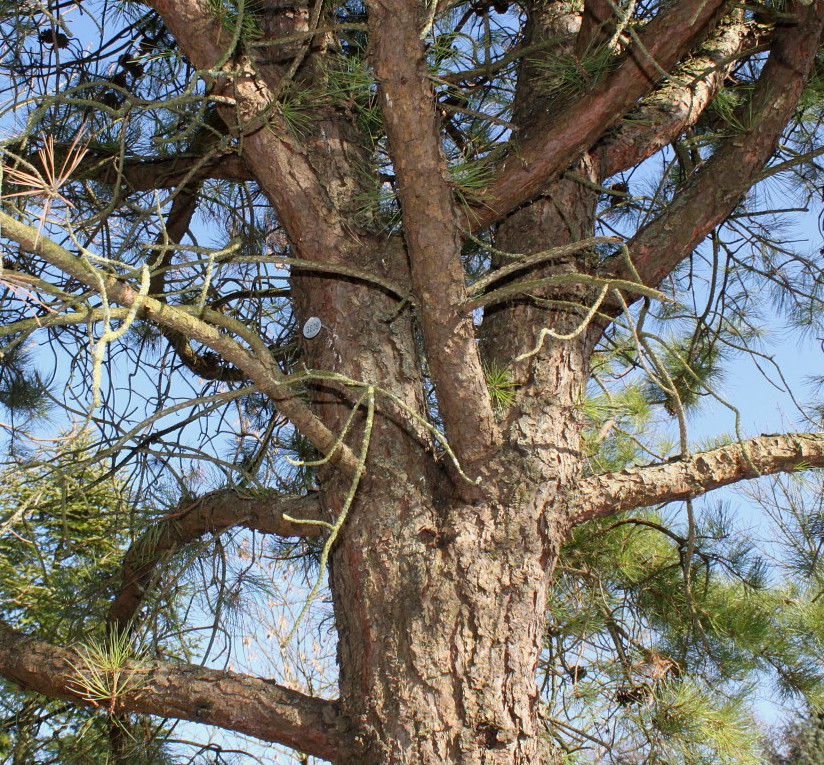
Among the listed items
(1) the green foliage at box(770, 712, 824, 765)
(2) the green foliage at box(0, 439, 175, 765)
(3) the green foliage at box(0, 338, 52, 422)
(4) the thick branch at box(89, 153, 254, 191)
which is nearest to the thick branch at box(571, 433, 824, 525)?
(2) the green foliage at box(0, 439, 175, 765)

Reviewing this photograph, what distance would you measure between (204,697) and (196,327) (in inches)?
26.2

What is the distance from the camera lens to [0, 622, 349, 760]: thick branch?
125 cm

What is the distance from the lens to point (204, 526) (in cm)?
170

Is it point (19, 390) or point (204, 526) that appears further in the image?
point (19, 390)

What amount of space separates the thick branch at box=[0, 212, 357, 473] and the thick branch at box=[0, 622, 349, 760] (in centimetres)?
39

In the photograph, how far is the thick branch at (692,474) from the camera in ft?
4.76

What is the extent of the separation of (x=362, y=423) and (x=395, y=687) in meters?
0.44

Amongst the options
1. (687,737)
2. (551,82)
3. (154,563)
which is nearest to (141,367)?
(154,563)

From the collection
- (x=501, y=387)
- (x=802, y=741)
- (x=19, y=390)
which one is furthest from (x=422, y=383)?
Answer: (x=802, y=741)

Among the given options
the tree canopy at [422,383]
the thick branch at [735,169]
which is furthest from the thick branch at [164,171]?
the thick branch at [735,169]

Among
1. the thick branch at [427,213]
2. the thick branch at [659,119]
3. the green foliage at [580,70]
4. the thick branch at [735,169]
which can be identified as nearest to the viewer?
the thick branch at [427,213]

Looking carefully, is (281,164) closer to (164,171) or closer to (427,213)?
(427,213)

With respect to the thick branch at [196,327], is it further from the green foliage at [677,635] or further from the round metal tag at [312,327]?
the green foliage at [677,635]

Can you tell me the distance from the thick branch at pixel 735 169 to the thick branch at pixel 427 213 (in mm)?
467
